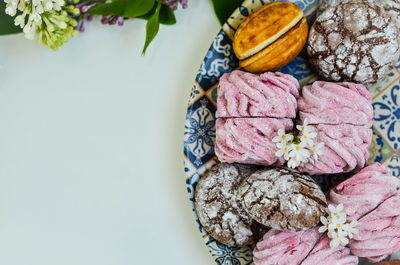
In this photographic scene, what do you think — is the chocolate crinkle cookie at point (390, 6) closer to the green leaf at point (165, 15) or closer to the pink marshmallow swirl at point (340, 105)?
the pink marshmallow swirl at point (340, 105)

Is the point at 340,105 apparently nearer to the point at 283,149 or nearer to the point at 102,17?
the point at 283,149

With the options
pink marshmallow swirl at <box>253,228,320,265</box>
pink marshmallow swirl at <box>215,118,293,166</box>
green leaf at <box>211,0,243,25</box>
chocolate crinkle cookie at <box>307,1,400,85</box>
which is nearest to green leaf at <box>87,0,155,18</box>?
green leaf at <box>211,0,243,25</box>

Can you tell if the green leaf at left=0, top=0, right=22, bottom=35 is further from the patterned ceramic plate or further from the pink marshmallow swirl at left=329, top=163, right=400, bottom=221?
the pink marshmallow swirl at left=329, top=163, right=400, bottom=221

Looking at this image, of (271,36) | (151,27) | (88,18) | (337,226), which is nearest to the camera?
(337,226)

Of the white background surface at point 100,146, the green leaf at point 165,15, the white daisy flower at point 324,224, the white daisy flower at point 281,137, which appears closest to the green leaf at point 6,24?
the white background surface at point 100,146

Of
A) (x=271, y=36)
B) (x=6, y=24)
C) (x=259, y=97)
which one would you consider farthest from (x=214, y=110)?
(x=6, y=24)

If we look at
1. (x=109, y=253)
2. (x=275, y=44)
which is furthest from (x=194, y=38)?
(x=109, y=253)

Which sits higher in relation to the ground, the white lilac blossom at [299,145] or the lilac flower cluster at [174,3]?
the lilac flower cluster at [174,3]
